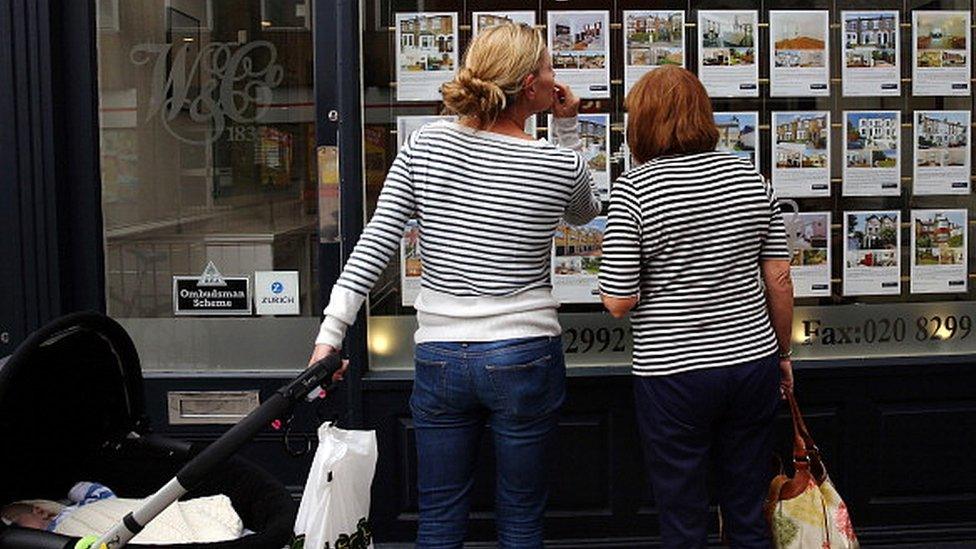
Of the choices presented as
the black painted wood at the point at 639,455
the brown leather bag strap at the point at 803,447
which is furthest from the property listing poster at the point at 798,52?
the brown leather bag strap at the point at 803,447

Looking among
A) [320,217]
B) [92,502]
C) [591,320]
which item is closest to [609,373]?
[591,320]

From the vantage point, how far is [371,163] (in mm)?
4574

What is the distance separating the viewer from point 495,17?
4566mm

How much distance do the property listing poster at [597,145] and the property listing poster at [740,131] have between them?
421 millimetres

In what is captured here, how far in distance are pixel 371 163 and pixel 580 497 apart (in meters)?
1.46

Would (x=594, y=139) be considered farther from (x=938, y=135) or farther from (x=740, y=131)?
(x=938, y=135)

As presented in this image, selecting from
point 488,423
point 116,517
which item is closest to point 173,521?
point 116,517

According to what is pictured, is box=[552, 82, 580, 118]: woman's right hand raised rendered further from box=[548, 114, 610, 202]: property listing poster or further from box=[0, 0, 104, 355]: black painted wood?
box=[0, 0, 104, 355]: black painted wood

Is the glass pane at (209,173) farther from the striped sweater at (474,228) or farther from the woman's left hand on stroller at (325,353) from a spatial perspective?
the woman's left hand on stroller at (325,353)

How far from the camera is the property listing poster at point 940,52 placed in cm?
467

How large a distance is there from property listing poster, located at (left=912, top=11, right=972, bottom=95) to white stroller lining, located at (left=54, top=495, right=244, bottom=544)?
A: 9.99 feet

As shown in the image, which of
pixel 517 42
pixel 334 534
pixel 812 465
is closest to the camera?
pixel 334 534

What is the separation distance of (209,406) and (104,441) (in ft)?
4.52

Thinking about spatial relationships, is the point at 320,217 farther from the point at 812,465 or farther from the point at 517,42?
the point at 812,465
